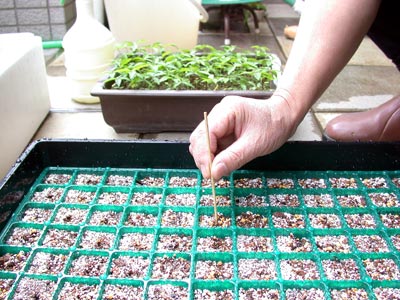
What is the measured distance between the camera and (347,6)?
2.99 feet

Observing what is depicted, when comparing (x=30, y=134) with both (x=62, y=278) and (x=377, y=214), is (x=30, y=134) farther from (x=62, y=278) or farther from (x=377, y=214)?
(x=377, y=214)

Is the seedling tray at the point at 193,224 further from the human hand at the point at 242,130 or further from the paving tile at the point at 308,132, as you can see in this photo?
the paving tile at the point at 308,132

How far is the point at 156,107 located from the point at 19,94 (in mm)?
418

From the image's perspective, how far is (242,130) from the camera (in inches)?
34.5

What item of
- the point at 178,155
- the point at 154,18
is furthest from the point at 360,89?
the point at 178,155

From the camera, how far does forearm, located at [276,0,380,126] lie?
0.91 meters

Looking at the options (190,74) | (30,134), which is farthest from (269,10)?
(30,134)

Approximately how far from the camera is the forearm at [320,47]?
0.91m

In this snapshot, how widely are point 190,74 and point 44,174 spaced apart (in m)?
0.59

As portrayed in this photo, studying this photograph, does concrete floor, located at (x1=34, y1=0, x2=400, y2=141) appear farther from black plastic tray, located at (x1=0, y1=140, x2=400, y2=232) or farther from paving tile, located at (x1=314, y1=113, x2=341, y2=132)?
black plastic tray, located at (x1=0, y1=140, x2=400, y2=232)

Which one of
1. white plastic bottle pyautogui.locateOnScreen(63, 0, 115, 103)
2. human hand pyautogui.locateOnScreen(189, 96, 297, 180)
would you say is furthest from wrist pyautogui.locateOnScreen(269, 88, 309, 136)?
white plastic bottle pyautogui.locateOnScreen(63, 0, 115, 103)

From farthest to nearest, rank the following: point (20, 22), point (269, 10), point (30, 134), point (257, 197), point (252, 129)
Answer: point (269, 10) < point (20, 22) < point (30, 134) < point (257, 197) < point (252, 129)

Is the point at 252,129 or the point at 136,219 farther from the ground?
the point at 252,129

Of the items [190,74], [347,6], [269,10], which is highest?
[347,6]
